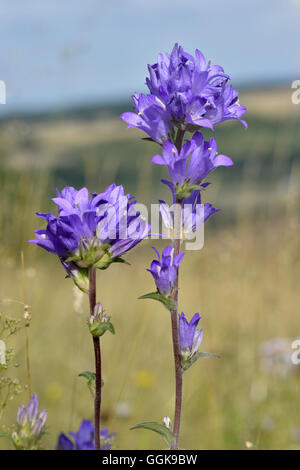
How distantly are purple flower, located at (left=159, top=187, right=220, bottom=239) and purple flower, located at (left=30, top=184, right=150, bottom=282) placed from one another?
111 millimetres

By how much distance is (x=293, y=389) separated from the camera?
385 cm

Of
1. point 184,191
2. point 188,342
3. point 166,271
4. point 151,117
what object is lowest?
point 188,342

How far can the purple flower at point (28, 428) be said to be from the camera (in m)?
1.82

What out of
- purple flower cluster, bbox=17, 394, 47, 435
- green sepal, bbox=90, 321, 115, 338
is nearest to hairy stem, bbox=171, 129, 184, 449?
green sepal, bbox=90, 321, 115, 338

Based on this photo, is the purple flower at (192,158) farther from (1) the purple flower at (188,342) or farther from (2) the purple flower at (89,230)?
(1) the purple flower at (188,342)

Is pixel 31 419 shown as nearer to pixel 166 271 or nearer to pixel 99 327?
pixel 99 327

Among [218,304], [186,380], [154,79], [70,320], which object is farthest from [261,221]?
[154,79]

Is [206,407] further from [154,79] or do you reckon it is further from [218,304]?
[154,79]

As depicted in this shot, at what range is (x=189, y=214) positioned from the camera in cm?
174

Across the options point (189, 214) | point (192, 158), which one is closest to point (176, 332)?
point (189, 214)

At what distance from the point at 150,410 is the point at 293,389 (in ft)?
3.17

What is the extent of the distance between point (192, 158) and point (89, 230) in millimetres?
358

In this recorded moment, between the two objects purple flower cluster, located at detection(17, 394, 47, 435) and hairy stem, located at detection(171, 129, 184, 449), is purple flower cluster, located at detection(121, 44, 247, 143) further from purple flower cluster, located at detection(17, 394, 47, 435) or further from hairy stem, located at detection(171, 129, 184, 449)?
purple flower cluster, located at detection(17, 394, 47, 435)

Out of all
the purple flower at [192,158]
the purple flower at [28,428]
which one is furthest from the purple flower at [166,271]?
the purple flower at [28,428]
